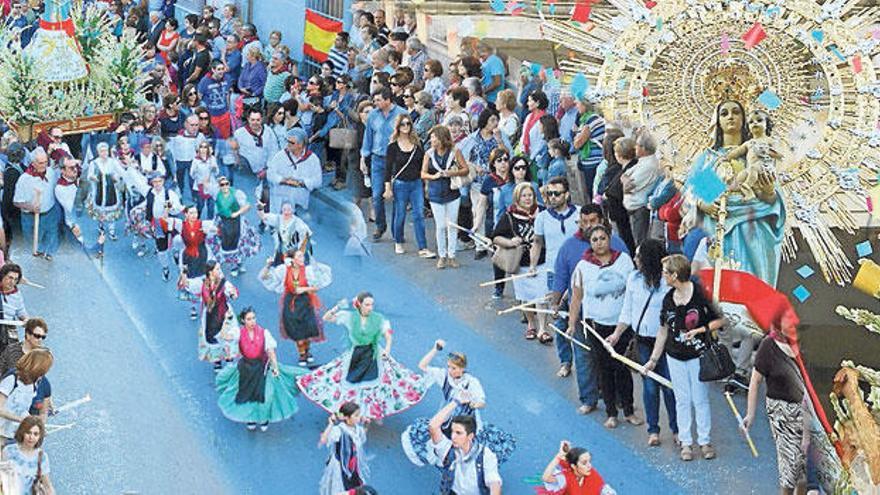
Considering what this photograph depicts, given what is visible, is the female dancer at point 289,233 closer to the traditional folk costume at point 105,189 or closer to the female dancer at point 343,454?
the traditional folk costume at point 105,189

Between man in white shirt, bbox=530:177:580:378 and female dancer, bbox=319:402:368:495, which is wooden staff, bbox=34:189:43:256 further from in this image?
female dancer, bbox=319:402:368:495

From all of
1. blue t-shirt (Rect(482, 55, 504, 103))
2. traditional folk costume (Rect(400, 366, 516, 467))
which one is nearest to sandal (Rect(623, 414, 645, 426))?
traditional folk costume (Rect(400, 366, 516, 467))

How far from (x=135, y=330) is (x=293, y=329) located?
1.52 meters

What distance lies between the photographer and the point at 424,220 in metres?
16.0

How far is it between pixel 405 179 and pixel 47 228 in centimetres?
317

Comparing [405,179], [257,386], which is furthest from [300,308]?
[405,179]

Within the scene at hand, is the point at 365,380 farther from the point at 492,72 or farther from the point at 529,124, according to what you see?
the point at 492,72

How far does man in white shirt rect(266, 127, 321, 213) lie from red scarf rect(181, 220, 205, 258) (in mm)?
1383

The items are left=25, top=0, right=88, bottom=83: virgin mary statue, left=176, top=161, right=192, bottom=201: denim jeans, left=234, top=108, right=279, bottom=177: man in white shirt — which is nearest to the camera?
left=234, top=108, right=279, bottom=177: man in white shirt

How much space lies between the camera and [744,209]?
11648mm

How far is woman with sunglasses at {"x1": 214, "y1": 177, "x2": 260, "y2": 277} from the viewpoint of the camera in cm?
1517

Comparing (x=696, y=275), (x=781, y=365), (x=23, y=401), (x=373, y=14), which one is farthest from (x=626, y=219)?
(x=373, y=14)

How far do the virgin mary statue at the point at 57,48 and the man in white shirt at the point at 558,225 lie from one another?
6.54 m

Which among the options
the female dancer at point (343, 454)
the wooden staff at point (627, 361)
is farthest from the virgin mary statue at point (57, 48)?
the female dancer at point (343, 454)
